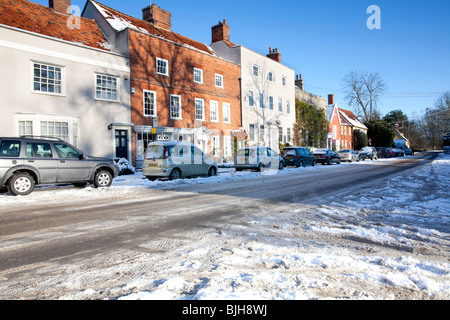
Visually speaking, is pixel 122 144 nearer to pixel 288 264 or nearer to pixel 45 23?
pixel 45 23

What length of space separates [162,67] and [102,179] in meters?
Result: 13.3

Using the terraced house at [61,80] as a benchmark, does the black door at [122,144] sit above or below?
below

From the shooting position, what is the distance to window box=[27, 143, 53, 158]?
33.1ft

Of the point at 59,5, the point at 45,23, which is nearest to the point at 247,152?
the point at 45,23

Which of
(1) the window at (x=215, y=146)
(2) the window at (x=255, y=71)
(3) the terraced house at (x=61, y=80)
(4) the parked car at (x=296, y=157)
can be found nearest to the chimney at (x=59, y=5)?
(3) the terraced house at (x=61, y=80)

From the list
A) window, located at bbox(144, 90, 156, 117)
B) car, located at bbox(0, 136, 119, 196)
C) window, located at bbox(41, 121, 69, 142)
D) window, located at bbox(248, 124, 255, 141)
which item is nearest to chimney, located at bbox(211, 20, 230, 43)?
window, located at bbox(248, 124, 255, 141)

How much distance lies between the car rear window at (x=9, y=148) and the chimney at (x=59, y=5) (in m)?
14.5

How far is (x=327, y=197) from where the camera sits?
8.95 m

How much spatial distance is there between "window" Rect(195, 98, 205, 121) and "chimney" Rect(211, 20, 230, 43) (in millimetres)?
9718

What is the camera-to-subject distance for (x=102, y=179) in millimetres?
11938

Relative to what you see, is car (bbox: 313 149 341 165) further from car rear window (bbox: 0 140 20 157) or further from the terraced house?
car rear window (bbox: 0 140 20 157)

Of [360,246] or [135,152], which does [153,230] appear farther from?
[135,152]

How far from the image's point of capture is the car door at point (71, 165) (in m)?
10.8

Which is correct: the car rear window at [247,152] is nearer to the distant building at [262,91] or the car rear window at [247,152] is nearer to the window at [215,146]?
the window at [215,146]
